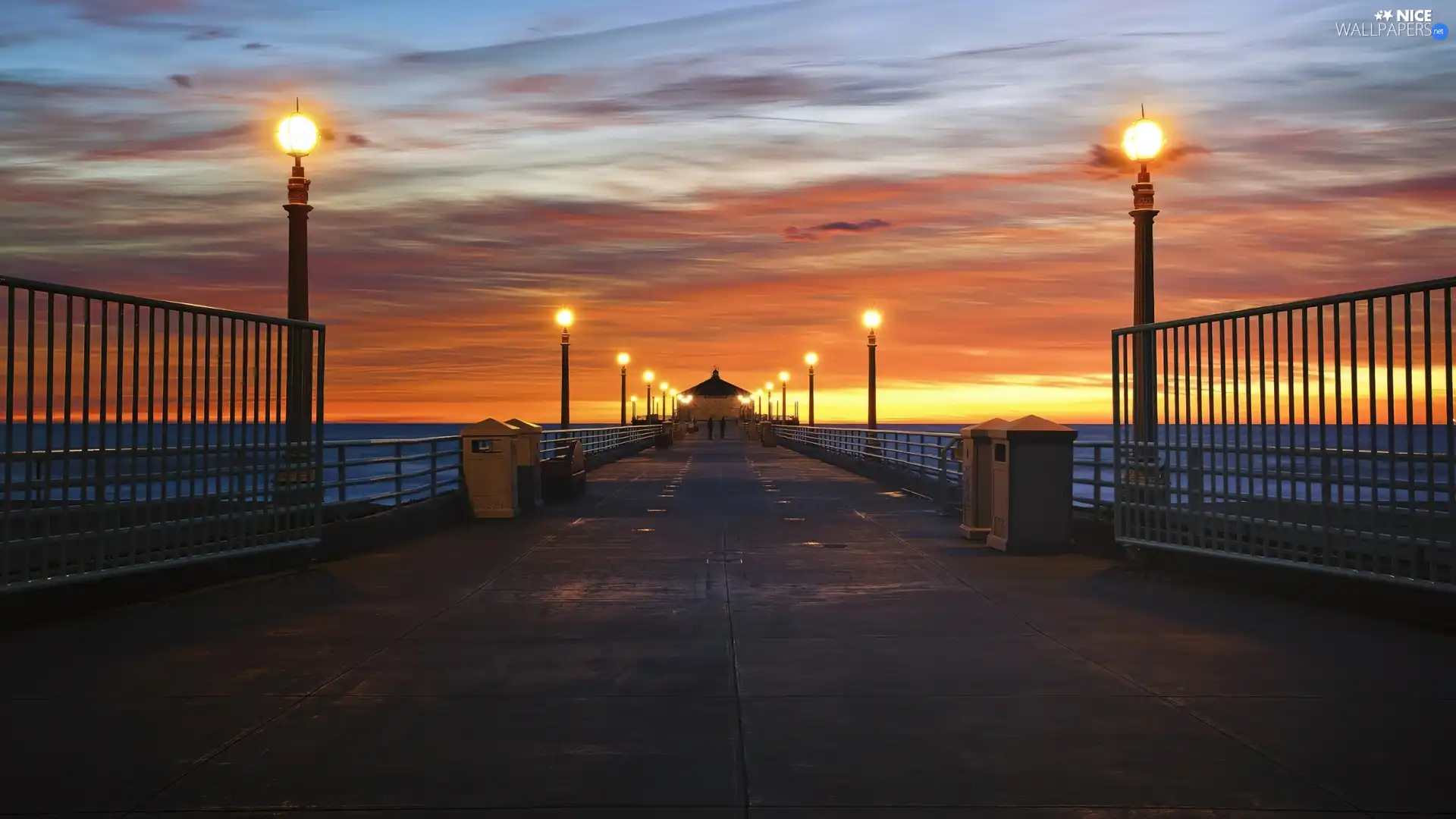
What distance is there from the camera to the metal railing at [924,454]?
16.0 metres

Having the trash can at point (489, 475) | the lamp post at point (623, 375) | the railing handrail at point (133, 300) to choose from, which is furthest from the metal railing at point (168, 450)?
the lamp post at point (623, 375)

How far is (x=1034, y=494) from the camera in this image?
15492 mm

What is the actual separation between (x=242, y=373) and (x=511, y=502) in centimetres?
853

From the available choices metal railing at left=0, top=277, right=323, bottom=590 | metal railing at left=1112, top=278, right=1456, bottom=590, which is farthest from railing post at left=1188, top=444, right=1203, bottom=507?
metal railing at left=0, top=277, right=323, bottom=590

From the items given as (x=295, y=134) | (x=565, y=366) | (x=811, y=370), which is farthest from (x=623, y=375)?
(x=295, y=134)

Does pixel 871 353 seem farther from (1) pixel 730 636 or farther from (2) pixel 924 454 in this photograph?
(1) pixel 730 636

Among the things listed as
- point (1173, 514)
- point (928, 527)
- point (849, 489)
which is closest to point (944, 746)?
point (1173, 514)

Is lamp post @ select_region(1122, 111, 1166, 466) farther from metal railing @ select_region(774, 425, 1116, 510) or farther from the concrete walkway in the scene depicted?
the concrete walkway

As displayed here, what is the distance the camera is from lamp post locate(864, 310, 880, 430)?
128 feet

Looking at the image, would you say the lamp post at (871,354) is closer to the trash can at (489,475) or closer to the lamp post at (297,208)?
the trash can at (489,475)

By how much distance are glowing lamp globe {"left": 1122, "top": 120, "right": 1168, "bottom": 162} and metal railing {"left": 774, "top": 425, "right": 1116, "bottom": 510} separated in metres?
3.78

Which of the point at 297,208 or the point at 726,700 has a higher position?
the point at 297,208

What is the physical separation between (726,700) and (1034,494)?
9030 millimetres

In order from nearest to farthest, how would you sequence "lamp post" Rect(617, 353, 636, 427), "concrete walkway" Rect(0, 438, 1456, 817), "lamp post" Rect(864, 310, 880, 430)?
"concrete walkway" Rect(0, 438, 1456, 817) → "lamp post" Rect(864, 310, 880, 430) → "lamp post" Rect(617, 353, 636, 427)
